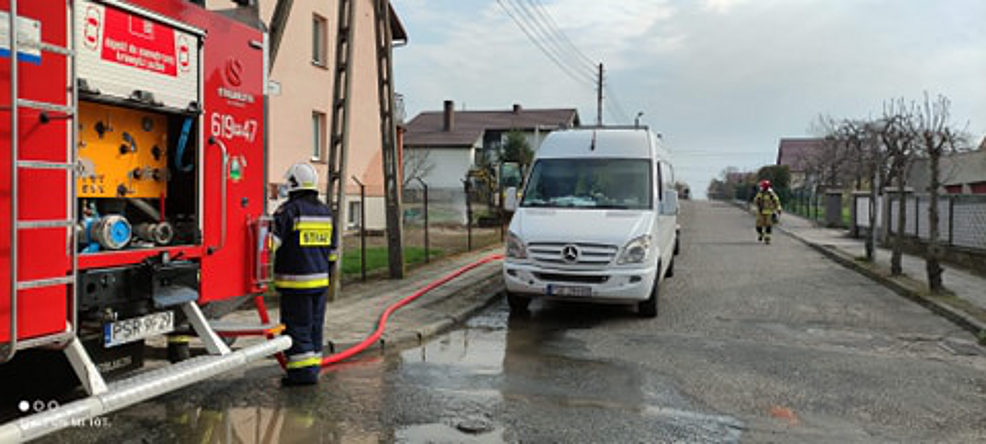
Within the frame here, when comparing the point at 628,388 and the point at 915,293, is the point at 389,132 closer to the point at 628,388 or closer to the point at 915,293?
the point at 628,388

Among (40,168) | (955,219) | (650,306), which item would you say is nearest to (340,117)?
(650,306)

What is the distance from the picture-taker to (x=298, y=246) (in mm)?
5641

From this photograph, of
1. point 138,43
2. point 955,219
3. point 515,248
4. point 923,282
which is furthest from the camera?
point 955,219

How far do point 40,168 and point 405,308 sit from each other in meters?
5.98

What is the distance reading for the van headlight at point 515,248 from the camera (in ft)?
29.1

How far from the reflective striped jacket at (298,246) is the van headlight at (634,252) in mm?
4072

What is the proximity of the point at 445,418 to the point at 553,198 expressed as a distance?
519cm

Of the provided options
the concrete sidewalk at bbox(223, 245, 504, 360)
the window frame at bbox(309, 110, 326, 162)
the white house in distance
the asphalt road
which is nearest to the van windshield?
the asphalt road

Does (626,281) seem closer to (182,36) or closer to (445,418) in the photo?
(445,418)

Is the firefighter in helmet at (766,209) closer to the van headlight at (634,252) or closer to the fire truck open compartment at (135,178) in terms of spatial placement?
the van headlight at (634,252)

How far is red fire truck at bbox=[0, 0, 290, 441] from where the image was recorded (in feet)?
11.2

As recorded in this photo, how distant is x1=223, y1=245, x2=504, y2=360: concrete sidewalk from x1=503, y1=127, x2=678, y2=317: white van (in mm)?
952

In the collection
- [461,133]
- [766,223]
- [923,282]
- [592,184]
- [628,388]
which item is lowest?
[628,388]

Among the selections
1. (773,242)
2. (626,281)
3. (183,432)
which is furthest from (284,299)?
(773,242)
